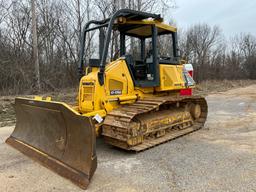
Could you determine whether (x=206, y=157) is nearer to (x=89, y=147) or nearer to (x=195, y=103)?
(x=89, y=147)

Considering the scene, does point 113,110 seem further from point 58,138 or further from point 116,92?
point 58,138

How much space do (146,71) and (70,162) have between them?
8.99 feet

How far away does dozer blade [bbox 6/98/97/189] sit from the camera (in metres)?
3.40

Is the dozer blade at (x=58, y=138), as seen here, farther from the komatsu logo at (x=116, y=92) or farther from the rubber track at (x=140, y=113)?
the komatsu logo at (x=116, y=92)

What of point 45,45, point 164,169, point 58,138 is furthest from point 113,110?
point 45,45

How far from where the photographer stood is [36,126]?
15.2 feet

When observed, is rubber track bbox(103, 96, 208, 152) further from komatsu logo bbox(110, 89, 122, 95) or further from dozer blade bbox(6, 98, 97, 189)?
dozer blade bbox(6, 98, 97, 189)

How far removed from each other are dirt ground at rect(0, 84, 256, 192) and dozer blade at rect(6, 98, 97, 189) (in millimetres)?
139

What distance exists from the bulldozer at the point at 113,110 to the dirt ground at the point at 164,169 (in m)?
0.18

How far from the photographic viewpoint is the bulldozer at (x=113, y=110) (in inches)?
145

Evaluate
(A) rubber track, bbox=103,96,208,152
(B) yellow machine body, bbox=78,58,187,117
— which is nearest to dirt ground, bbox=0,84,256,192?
(A) rubber track, bbox=103,96,208,152

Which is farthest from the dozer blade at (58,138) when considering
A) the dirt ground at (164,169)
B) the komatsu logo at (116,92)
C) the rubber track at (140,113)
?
the komatsu logo at (116,92)

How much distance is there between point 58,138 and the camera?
407 cm

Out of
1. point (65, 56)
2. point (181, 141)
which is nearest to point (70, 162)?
point (181, 141)
